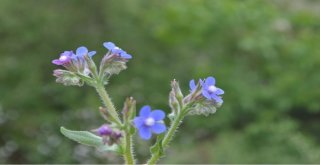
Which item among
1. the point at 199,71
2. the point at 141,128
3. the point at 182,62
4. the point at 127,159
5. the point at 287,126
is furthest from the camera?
the point at 182,62

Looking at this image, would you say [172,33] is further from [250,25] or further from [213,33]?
[250,25]

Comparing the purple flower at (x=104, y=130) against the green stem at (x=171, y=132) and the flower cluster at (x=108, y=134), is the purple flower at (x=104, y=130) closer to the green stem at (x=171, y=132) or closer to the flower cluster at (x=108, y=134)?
the flower cluster at (x=108, y=134)

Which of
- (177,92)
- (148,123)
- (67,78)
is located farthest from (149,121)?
(67,78)

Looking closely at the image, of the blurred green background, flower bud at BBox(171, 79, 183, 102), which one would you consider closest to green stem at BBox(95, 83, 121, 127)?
flower bud at BBox(171, 79, 183, 102)

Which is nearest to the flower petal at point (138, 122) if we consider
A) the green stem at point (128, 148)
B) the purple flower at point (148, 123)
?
the purple flower at point (148, 123)

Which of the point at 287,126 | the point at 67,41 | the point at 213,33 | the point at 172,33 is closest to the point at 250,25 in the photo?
the point at 213,33

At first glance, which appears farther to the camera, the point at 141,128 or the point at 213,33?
the point at 213,33
